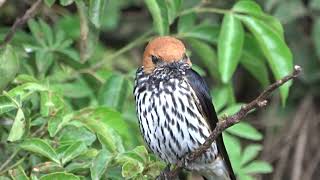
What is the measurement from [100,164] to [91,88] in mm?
1200

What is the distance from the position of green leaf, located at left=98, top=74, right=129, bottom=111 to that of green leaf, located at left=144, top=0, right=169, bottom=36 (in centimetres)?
35

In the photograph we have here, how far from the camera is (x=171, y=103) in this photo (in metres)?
3.47

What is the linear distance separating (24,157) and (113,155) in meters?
0.48

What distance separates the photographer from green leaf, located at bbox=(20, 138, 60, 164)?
320 centimetres

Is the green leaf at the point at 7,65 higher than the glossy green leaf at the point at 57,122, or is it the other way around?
the green leaf at the point at 7,65

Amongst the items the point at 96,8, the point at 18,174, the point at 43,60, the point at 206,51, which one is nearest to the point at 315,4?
Result: the point at 206,51

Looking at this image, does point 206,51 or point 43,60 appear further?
point 206,51

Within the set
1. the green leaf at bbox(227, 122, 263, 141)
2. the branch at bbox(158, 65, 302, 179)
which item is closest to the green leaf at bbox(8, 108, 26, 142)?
the branch at bbox(158, 65, 302, 179)

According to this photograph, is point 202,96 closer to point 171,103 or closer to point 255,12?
point 171,103

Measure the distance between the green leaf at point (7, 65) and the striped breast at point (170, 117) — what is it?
52cm

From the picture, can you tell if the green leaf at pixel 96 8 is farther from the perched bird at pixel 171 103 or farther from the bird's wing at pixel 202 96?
the bird's wing at pixel 202 96

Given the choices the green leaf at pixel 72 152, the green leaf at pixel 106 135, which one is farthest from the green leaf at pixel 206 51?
the green leaf at pixel 72 152

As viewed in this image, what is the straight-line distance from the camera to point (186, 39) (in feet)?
14.3

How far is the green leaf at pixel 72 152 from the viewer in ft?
10.5
